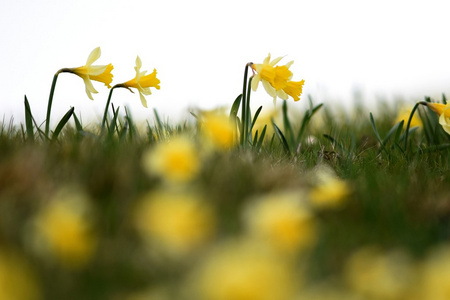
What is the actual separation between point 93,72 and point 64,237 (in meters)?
1.52

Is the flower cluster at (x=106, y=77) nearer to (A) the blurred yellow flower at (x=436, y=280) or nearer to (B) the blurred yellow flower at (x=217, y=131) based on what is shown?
(B) the blurred yellow flower at (x=217, y=131)

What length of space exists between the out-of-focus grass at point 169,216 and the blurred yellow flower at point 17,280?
17 mm

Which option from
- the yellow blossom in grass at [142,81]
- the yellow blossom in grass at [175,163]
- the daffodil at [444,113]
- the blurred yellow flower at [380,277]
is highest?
the yellow blossom in grass at [142,81]

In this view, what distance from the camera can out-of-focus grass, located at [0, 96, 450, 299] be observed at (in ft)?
4.03

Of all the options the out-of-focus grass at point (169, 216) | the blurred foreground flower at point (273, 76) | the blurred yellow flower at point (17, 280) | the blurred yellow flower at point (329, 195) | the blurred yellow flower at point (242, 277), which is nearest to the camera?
the blurred yellow flower at point (242, 277)

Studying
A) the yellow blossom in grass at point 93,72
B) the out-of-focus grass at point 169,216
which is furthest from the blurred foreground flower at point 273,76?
the yellow blossom in grass at point 93,72

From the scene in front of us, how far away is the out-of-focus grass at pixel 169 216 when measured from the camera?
1.23 m

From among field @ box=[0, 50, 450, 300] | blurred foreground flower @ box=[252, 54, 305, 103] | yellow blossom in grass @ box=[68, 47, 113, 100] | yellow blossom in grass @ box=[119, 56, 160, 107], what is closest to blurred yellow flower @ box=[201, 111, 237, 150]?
field @ box=[0, 50, 450, 300]

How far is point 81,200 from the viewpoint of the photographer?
1480 mm

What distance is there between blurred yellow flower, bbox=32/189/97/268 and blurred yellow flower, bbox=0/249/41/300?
59 millimetres

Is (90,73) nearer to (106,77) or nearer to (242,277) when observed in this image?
(106,77)

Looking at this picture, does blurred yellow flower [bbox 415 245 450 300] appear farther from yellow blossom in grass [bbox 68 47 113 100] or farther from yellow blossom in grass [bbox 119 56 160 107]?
yellow blossom in grass [bbox 68 47 113 100]

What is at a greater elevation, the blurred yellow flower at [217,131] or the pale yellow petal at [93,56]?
the pale yellow petal at [93,56]

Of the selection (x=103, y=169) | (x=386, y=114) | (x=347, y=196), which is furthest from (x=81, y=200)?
(x=386, y=114)
